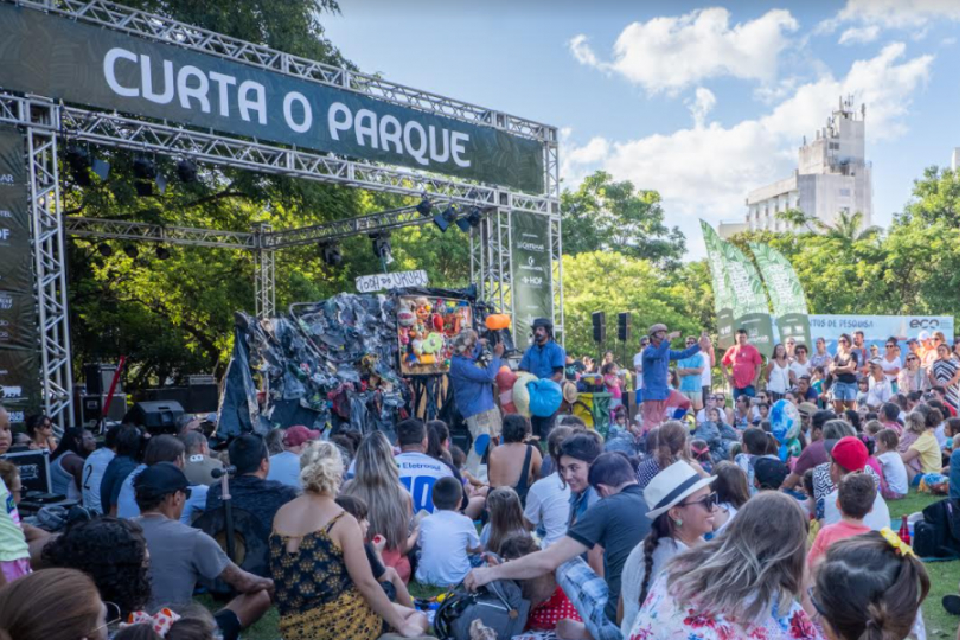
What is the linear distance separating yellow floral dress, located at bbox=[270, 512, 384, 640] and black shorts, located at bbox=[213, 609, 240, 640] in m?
0.48

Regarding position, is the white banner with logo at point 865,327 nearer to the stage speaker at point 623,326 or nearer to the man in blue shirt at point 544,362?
the stage speaker at point 623,326

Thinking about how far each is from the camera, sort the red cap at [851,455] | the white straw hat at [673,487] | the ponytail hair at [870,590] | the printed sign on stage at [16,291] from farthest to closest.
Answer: the printed sign on stage at [16,291] → the red cap at [851,455] → the white straw hat at [673,487] → the ponytail hair at [870,590]

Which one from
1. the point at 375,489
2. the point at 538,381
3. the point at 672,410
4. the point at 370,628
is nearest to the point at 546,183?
the point at 672,410

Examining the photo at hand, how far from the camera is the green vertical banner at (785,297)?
2192 centimetres

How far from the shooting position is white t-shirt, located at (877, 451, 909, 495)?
8.40 meters

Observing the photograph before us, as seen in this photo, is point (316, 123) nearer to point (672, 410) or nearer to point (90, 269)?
point (672, 410)

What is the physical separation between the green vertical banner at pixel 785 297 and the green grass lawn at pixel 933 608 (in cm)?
1594

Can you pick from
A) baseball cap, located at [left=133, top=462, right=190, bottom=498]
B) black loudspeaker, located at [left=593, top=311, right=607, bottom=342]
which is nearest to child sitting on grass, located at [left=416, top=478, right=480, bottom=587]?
baseball cap, located at [left=133, top=462, right=190, bottom=498]

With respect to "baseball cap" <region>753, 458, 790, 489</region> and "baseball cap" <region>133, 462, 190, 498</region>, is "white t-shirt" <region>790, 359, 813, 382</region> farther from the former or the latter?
"baseball cap" <region>133, 462, 190, 498</region>

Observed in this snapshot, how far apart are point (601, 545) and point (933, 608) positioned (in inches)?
118

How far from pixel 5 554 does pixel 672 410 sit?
9656 mm

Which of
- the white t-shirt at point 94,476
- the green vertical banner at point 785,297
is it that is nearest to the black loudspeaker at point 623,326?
the green vertical banner at point 785,297

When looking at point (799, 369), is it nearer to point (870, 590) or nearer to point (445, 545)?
point (445, 545)

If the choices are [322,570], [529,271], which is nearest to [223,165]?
[529,271]
